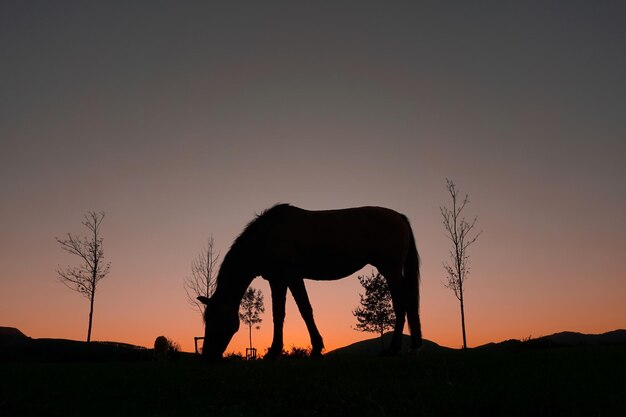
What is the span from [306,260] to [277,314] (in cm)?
145

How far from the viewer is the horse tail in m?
11.9

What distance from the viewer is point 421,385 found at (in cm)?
630

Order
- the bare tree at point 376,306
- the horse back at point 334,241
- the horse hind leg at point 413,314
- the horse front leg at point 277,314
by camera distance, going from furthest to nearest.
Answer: the bare tree at point 376,306, the horse back at point 334,241, the horse hind leg at point 413,314, the horse front leg at point 277,314

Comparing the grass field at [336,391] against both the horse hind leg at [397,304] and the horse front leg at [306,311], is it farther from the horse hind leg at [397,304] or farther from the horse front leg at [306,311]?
the horse hind leg at [397,304]

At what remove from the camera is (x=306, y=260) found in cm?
1212

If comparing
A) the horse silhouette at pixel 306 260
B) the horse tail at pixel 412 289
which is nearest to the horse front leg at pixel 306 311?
the horse silhouette at pixel 306 260

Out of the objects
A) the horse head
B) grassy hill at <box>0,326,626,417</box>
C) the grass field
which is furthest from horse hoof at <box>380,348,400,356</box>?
the grass field

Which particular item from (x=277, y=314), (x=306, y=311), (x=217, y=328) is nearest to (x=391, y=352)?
(x=306, y=311)

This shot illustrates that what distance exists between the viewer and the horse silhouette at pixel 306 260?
11539mm

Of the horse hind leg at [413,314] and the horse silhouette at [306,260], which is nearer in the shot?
the horse silhouette at [306,260]

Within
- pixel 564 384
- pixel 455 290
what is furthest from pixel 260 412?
pixel 455 290

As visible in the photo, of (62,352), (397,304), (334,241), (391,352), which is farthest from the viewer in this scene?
(62,352)

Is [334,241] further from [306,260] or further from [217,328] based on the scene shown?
[217,328]

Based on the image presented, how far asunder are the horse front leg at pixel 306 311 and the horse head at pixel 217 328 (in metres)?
1.39
